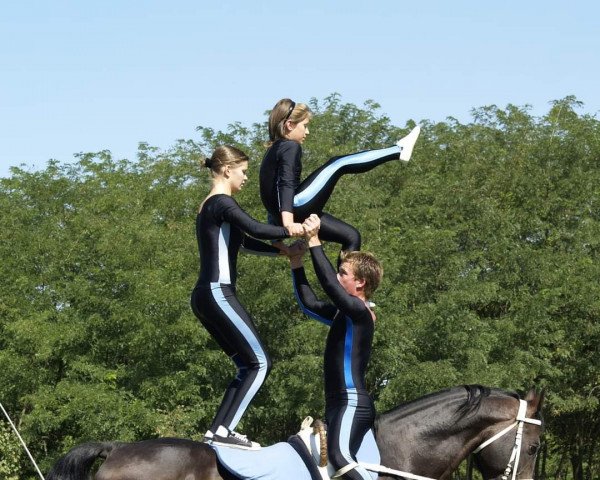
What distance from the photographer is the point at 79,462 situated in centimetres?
601

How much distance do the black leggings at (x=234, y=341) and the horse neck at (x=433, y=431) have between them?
0.80 meters

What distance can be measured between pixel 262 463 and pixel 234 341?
691 millimetres

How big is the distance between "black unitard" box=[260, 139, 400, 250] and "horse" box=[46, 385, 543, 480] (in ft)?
3.64

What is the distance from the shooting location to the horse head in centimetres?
658

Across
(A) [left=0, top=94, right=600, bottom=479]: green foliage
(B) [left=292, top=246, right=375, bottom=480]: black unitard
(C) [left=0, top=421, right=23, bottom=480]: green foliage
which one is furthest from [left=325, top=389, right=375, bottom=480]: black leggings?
(C) [left=0, top=421, right=23, bottom=480]: green foliage

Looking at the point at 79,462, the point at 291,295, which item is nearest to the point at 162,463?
the point at 79,462

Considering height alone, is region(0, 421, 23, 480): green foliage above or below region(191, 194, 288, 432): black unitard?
below

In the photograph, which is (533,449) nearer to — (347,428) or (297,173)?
(347,428)

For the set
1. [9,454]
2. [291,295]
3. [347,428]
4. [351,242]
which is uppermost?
[351,242]

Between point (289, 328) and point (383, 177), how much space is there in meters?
7.63

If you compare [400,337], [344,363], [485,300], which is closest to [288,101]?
[344,363]

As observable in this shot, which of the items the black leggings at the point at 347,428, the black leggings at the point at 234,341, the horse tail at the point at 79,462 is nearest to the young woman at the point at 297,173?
the black leggings at the point at 234,341

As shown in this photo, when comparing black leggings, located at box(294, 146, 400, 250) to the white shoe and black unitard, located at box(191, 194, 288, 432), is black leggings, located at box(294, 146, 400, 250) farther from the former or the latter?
black unitard, located at box(191, 194, 288, 432)

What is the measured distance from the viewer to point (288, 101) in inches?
240
